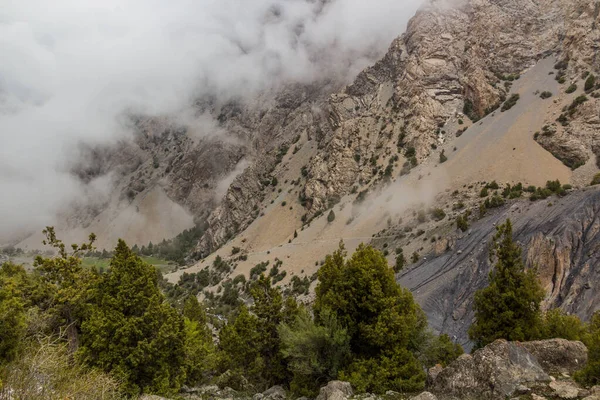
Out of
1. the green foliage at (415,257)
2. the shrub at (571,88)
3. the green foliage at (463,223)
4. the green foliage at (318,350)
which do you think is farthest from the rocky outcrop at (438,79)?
the green foliage at (318,350)

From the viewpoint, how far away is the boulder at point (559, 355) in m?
12.8

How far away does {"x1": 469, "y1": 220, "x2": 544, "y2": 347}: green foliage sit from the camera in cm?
1931

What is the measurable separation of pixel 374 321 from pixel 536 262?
87.6 ft

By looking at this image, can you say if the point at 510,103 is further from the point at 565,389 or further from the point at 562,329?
the point at 565,389

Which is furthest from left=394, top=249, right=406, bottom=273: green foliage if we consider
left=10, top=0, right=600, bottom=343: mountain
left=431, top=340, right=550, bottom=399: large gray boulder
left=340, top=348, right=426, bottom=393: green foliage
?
left=431, top=340, right=550, bottom=399: large gray boulder

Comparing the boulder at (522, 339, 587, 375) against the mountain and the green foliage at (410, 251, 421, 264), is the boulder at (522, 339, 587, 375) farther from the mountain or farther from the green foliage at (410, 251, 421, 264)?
the green foliage at (410, 251, 421, 264)

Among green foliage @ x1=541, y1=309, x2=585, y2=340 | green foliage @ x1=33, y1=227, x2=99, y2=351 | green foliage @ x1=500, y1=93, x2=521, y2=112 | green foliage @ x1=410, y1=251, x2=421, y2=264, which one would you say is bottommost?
green foliage @ x1=541, y1=309, x2=585, y2=340

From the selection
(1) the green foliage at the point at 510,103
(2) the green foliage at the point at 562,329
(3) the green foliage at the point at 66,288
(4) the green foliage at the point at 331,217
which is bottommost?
(2) the green foliage at the point at 562,329

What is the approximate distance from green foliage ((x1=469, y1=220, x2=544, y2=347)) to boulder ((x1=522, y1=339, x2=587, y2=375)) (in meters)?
5.62

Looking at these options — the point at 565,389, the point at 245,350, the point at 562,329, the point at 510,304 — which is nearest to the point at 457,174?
the point at 562,329

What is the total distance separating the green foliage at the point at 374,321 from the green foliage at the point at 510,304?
443 cm

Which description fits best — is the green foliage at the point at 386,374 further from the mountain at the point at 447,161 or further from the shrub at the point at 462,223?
the shrub at the point at 462,223

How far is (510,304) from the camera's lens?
1973 cm

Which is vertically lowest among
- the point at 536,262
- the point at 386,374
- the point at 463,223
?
the point at 536,262
